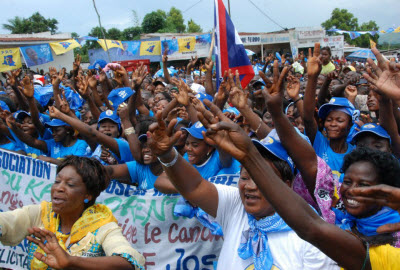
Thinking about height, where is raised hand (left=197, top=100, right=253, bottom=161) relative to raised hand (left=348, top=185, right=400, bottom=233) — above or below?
above

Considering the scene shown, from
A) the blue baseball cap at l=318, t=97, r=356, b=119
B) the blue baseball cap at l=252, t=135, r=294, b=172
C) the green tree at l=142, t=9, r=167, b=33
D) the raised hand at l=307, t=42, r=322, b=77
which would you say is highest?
the green tree at l=142, t=9, r=167, b=33

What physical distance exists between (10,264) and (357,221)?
2761 mm

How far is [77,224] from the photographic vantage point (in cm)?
223

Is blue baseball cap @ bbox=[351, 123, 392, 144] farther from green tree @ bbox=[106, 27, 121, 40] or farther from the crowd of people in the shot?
green tree @ bbox=[106, 27, 121, 40]

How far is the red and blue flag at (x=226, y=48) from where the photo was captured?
5344mm

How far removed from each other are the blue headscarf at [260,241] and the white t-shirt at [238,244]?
0.03m

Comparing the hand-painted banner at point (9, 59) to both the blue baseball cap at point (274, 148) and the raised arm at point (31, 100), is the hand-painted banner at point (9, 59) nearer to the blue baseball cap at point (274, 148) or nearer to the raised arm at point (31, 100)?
the raised arm at point (31, 100)

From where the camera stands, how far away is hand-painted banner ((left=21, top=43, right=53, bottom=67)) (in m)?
15.5

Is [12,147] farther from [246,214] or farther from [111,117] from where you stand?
[246,214]

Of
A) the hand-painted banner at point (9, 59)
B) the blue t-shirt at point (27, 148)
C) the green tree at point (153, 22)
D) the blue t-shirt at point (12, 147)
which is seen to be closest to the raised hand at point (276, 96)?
the blue t-shirt at point (27, 148)

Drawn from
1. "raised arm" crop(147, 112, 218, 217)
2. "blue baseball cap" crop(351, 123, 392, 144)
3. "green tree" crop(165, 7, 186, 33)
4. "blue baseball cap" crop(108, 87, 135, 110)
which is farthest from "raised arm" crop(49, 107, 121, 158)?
"green tree" crop(165, 7, 186, 33)

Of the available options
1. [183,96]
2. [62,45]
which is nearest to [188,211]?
[183,96]

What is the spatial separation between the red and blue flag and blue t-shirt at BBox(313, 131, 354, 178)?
6.87 feet

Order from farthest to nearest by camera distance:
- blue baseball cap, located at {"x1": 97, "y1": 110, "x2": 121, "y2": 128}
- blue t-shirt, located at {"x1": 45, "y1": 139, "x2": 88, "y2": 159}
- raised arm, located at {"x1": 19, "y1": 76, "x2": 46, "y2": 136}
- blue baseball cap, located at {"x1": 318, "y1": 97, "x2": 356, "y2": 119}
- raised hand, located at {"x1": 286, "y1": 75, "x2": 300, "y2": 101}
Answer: raised arm, located at {"x1": 19, "y1": 76, "x2": 46, "y2": 136} → blue t-shirt, located at {"x1": 45, "y1": 139, "x2": 88, "y2": 159} → blue baseball cap, located at {"x1": 97, "y1": 110, "x2": 121, "y2": 128} → raised hand, located at {"x1": 286, "y1": 75, "x2": 300, "y2": 101} → blue baseball cap, located at {"x1": 318, "y1": 97, "x2": 356, "y2": 119}
